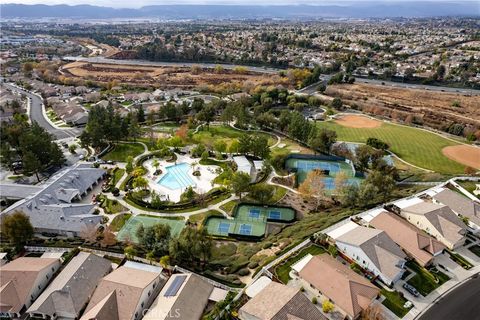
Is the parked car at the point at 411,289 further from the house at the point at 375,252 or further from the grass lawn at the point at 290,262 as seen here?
the grass lawn at the point at 290,262

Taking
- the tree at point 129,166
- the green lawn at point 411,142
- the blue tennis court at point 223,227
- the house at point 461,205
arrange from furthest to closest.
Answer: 1. the green lawn at point 411,142
2. the tree at point 129,166
3. the blue tennis court at point 223,227
4. the house at point 461,205

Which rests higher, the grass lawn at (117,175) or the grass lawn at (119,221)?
the grass lawn at (117,175)

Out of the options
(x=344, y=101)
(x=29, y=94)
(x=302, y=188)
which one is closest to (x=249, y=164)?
(x=302, y=188)

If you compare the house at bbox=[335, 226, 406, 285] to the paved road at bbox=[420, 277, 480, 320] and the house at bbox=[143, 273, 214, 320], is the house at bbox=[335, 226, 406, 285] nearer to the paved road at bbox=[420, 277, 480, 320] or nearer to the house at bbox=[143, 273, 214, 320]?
the paved road at bbox=[420, 277, 480, 320]

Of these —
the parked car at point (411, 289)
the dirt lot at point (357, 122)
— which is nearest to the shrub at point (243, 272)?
the parked car at point (411, 289)

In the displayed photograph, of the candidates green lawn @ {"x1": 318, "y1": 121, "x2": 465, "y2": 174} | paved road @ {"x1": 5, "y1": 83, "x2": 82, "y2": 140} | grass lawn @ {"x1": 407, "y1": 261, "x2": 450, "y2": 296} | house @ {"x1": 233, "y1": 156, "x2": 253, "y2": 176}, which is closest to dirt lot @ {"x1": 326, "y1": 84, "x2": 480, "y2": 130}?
green lawn @ {"x1": 318, "y1": 121, "x2": 465, "y2": 174}

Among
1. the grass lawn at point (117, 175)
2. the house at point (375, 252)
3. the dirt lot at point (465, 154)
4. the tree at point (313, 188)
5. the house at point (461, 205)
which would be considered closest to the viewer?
the house at point (375, 252)

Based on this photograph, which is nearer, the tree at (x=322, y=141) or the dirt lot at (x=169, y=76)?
the tree at (x=322, y=141)
